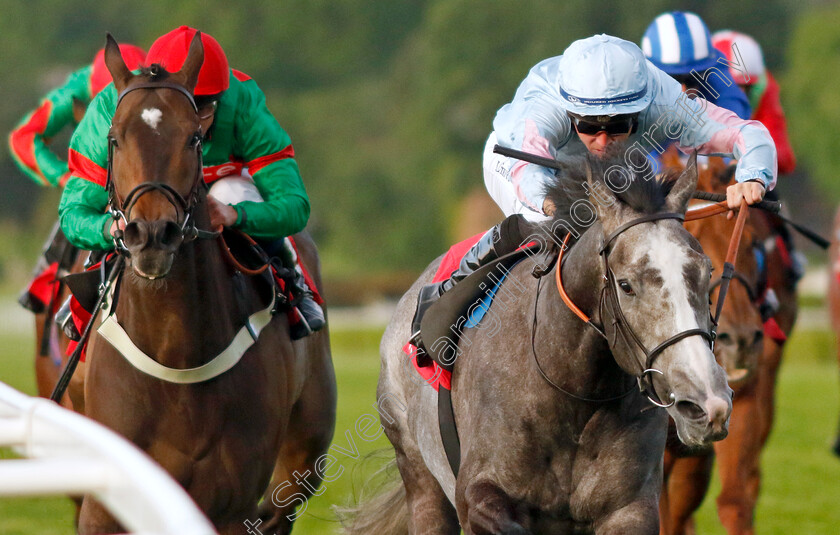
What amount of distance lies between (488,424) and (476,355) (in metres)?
0.28

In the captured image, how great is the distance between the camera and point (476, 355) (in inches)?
165

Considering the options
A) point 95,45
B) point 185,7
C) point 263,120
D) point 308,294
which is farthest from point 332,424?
point 95,45

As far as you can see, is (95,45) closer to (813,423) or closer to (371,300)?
(371,300)

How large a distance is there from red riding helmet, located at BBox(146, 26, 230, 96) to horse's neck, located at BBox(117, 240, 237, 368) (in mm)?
578

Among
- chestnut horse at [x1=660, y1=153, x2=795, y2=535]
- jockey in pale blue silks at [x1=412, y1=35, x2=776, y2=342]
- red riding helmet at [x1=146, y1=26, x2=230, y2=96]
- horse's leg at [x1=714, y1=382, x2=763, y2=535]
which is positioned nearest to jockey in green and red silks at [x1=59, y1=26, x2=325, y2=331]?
red riding helmet at [x1=146, y1=26, x2=230, y2=96]

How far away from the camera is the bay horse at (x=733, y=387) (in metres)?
5.64

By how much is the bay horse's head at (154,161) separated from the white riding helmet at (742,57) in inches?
145

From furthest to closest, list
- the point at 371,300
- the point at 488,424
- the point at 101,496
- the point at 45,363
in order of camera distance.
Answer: the point at 371,300
the point at 45,363
the point at 488,424
the point at 101,496

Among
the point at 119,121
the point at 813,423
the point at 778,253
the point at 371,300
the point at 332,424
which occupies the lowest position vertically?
the point at 371,300

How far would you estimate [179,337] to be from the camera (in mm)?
4219

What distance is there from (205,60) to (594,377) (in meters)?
1.79

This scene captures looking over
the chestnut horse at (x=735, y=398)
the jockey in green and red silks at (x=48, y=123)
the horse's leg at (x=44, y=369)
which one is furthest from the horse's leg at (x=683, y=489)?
the jockey in green and red silks at (x=48, y=123)

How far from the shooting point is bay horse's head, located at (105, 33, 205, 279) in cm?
381

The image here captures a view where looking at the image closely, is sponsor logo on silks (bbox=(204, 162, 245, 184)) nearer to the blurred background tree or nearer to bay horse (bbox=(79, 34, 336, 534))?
bay horse (bbox=(79, 34, 336, 534))
